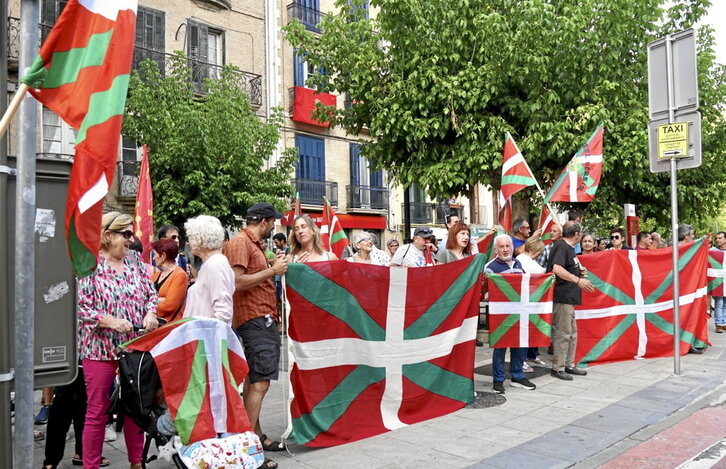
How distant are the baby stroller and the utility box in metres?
0.79

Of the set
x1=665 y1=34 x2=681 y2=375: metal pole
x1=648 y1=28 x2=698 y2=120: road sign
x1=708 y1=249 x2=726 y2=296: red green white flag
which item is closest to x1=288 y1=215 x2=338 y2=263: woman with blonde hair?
x1=665 y1=34 x2=681 y2=375: metal pole

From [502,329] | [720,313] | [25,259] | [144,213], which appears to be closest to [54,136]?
[144,213]

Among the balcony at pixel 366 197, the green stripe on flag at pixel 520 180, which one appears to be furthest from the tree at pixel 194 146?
the balcony at pixel 366 197

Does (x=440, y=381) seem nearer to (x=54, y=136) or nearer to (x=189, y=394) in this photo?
(x=189, y=394)

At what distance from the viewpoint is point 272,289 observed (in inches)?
191

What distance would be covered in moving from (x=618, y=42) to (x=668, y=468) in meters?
8.92

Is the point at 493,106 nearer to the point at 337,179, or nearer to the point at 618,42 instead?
the point at 618,42

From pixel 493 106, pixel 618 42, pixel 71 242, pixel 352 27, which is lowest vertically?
pixel 71 242

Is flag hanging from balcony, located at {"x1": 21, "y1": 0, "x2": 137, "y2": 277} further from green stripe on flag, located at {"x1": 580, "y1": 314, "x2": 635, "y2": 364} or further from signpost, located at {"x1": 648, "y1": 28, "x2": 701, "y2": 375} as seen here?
green stripe on flag, located at {"x1": 580, "y1": 314, "x2": 635, "y2": 364}

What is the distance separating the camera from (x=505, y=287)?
6.89 metres

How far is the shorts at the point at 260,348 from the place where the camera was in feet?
15.2

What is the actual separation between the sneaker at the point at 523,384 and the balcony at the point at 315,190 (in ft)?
57.7

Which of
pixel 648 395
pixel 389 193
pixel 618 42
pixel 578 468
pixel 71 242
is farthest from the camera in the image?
pixel 389 193

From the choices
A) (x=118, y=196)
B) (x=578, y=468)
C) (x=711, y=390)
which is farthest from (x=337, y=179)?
(x=578, y=468)
